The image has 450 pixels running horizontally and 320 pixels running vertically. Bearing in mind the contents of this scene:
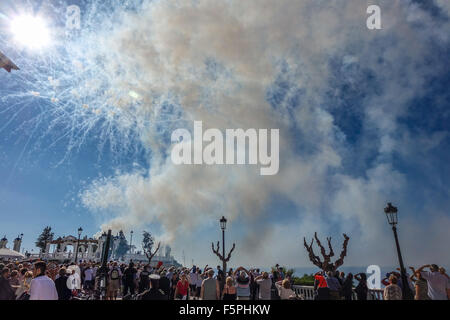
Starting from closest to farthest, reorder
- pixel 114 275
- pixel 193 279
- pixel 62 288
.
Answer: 1. pixel 62 288
2. pixel 114 275
3. pixel 193 279

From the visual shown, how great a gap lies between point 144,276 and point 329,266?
12357mm

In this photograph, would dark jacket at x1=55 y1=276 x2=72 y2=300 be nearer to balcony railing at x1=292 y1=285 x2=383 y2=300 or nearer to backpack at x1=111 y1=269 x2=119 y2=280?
backpack at x1=111 y1=269 x2=119 y2=280

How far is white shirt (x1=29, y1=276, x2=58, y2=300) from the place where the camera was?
5935 millimetres

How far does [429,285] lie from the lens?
28.3ft

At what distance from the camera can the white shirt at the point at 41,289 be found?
593 centimetres

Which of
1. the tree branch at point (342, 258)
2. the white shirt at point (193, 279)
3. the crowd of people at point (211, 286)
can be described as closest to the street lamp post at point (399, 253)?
the crowd of people at point (211, 286)

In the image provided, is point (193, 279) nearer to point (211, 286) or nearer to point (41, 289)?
point (211, 286)

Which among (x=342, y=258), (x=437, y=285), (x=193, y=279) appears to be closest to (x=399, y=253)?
(x=437, y=285)

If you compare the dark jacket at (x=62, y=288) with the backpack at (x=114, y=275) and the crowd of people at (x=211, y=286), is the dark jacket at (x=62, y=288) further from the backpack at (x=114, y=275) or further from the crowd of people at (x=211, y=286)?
the backpack at (x=114, y=275)

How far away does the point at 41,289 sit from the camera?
19.7ft
